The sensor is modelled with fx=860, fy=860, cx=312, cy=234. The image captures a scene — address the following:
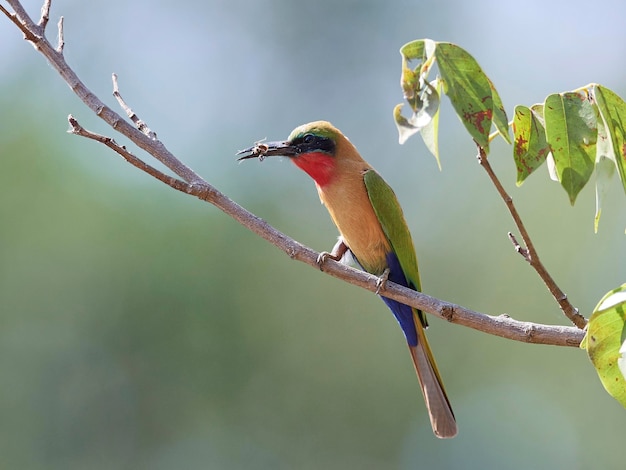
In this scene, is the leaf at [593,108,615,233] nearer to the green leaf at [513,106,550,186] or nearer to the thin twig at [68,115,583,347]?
the green leaf at [513,106,550,186]

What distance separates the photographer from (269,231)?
2205 mm

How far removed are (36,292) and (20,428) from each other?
1.29 metres

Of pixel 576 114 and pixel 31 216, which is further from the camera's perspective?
pixel 31 216

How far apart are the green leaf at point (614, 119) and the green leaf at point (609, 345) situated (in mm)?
280

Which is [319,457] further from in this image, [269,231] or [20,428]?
[269,231]

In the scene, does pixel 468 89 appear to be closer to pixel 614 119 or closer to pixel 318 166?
pixel 614 119

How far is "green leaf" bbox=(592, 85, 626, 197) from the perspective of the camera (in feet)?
5.18

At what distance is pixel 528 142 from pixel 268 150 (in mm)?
1567

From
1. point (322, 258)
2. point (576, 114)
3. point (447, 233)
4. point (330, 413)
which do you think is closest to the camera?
point (576, 114)

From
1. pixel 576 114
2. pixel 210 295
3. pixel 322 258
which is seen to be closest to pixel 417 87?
pixel 576 114

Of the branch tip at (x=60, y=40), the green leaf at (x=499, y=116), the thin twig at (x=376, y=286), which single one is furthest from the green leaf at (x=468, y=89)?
the branch tip at (x=60, y=40)

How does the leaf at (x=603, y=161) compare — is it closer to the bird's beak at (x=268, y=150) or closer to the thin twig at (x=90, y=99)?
the thin twig at (x=90, y=99)

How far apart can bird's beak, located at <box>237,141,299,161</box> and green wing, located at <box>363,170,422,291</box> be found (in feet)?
1.00

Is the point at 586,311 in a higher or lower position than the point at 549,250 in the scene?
lower
